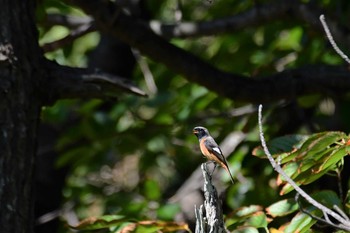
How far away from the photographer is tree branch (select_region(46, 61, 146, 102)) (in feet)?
8.84

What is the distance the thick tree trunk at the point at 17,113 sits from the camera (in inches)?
97.4

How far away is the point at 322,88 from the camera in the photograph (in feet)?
10.8

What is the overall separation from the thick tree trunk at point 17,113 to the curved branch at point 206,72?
1.60 ft

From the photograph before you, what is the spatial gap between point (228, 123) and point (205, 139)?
4.79 ft

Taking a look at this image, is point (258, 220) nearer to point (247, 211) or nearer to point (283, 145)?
point (247, 211)

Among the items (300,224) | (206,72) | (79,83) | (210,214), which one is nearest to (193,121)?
(206,72)

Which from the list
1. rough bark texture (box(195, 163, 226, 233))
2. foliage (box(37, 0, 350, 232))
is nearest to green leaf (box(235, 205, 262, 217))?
foliage (box(37, 0, 350, 232))

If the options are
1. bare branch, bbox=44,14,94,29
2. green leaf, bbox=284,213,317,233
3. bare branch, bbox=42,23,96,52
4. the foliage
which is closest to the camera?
green leaf, bbox=284,213,317,233

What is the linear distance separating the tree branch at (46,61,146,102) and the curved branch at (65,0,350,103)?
0.39 metres

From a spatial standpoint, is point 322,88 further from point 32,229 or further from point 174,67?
point 32,229

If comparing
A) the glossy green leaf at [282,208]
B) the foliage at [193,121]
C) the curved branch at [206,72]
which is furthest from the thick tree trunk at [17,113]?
the glossy green leaf at [282,208]

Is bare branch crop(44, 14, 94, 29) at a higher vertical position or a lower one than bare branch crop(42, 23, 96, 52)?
higher

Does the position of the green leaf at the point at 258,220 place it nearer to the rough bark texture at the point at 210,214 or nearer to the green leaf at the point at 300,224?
the green leaf at the point at 300,224

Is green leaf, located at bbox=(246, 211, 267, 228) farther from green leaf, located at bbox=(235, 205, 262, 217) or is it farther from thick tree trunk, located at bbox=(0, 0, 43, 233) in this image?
thick tree trunk, located at bbox=(0, 0, 43, 233)
